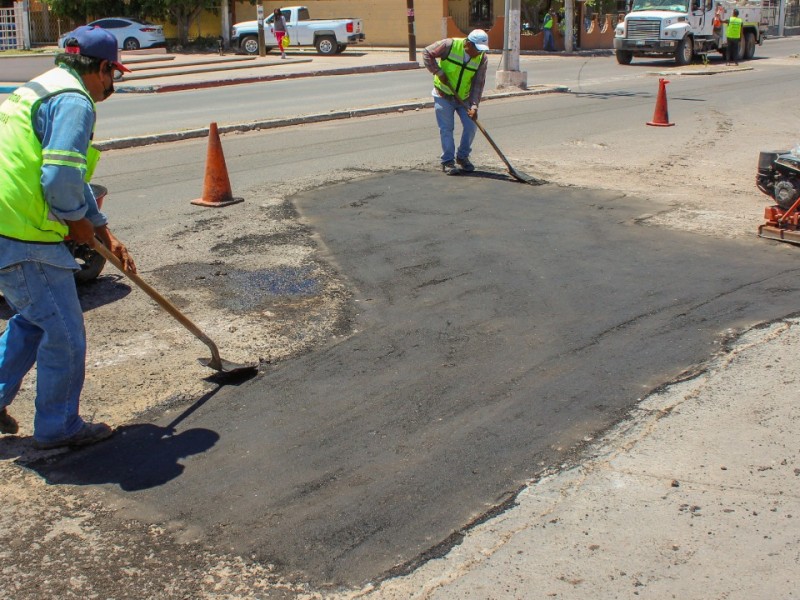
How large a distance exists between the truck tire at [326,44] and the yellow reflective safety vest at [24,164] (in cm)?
3473

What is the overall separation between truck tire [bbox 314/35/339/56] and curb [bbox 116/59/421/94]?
720cm

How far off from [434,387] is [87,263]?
9.63 feet

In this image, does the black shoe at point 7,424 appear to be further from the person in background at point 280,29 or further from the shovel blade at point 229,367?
the person in background at point 280,29

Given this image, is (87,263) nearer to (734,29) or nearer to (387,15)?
(734,29)

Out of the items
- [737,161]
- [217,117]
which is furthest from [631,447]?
[217,117]

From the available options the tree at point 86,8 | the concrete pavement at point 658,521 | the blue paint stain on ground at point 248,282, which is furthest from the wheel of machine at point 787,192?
the tree at point 86,8

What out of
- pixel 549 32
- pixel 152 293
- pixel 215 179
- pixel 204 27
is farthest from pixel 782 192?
pixel 204 27

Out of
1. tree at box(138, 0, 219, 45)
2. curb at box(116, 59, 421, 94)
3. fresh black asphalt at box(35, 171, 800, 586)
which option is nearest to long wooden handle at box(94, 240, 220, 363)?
fresh black asphalt at box(35, 171, 800, 586)

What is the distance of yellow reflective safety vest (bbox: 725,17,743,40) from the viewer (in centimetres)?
3244

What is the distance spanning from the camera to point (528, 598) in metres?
3.23

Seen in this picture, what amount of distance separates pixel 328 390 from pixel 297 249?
2867mm

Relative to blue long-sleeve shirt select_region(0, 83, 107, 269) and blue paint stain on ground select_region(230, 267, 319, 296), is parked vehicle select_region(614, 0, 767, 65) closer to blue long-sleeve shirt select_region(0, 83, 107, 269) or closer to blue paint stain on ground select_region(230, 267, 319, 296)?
blue paint stain on ground select_region(230, 267, 319, 296)

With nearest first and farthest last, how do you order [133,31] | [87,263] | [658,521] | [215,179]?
1. [658,521]
2. [87,263]
3. [215,179]
4. [133,31]

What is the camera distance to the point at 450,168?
430 inches
